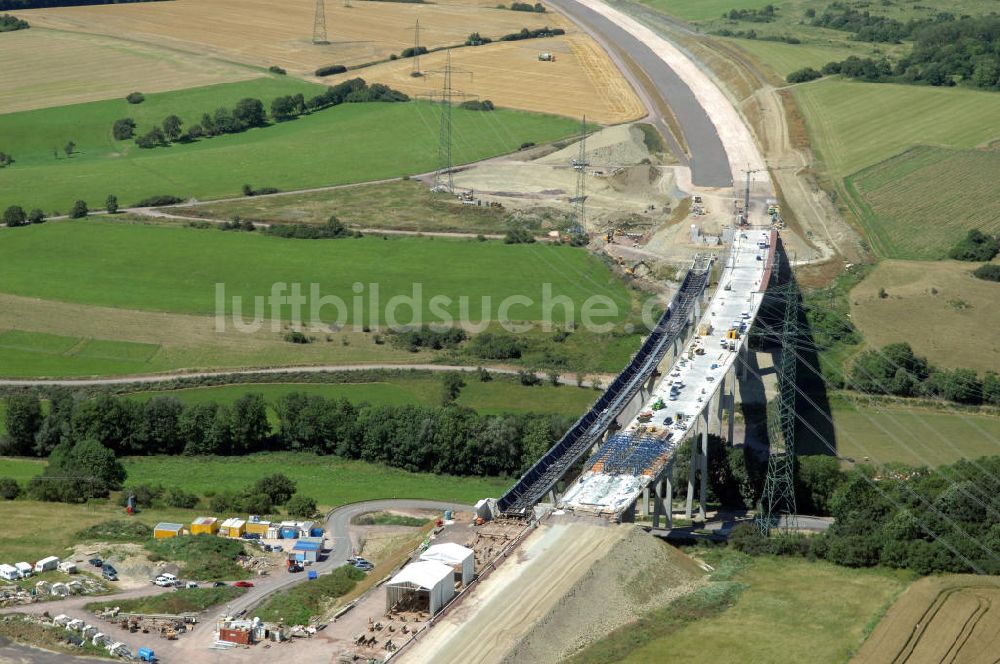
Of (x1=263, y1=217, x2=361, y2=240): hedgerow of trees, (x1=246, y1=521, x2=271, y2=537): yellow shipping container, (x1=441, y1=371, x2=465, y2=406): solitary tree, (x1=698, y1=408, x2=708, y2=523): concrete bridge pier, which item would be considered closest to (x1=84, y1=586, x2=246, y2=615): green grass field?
(x1=246, y1=521, x2=271, y2=537): yellow shipping container

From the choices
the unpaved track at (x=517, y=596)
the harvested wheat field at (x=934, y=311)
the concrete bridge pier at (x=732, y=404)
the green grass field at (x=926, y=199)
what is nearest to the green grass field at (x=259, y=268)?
the harvested wheat field at (x=934, y=311)

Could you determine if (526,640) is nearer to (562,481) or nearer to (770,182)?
(562,481)

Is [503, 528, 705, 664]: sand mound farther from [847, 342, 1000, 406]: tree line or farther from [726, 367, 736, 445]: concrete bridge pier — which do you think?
[847, 342, 1000, 406]: tree line

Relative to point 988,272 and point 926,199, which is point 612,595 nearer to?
point 988,272

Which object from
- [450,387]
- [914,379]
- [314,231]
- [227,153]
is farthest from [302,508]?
[227,153]

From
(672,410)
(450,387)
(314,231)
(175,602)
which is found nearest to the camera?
(175,602)

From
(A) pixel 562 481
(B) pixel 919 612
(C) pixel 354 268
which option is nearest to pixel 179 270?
(C) pixel 354 268
